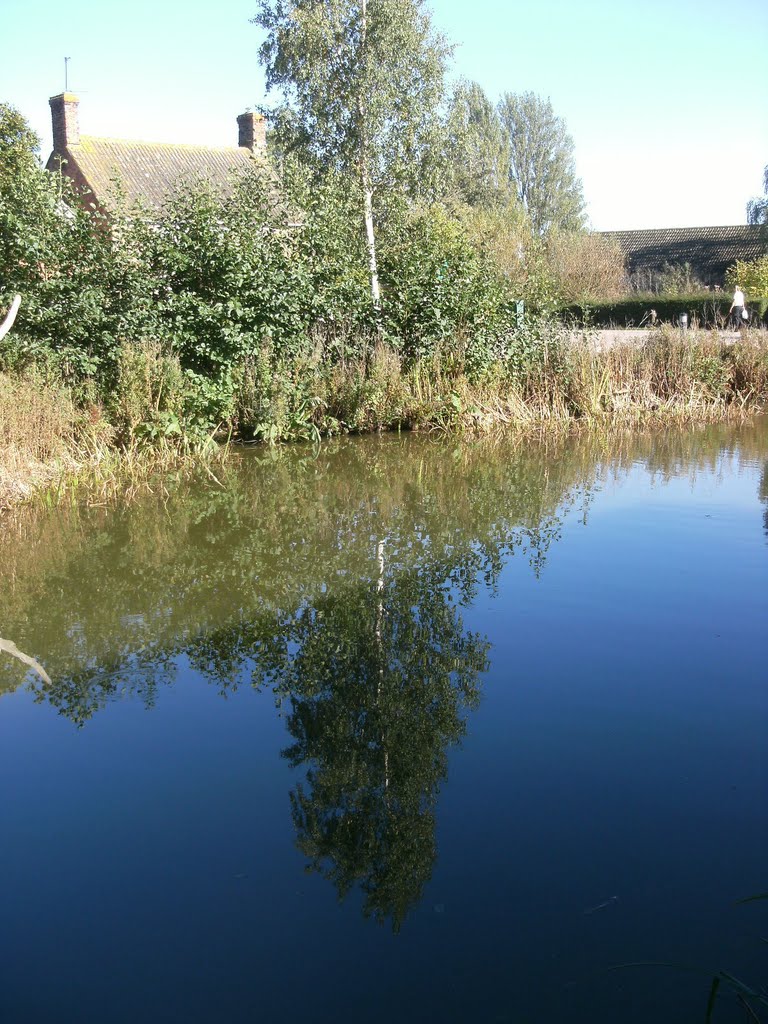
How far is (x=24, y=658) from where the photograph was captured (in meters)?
5.50

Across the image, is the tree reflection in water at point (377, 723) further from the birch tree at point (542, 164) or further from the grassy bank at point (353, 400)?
the birch tree at point (542, 164)

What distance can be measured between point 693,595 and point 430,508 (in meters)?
3.18

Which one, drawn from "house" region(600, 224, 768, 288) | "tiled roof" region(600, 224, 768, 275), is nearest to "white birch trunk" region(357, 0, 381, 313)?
"house" region(600, 224, 768, 288)

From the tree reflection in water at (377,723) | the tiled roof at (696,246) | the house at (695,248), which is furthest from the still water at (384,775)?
the tiled roof at (696,246)

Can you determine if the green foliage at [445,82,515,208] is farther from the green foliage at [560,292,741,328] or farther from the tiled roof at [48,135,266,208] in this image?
the tiled roof at [48,135,266,208]

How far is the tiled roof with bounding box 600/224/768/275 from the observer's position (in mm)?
42219

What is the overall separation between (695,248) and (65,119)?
28.2 m

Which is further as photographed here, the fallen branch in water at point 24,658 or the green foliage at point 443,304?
the green foliage at point 443,304

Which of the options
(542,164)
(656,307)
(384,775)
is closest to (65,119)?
(656,307)

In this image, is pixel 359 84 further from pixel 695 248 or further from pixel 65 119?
pixel 695 248

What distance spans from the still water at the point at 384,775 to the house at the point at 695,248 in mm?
35976

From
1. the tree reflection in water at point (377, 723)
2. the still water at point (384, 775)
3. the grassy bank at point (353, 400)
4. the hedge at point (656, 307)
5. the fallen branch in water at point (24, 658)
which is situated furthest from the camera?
the hedge at point (656, 307)

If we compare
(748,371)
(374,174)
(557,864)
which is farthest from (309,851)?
(374,174)

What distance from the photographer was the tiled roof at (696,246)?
4222 cm
